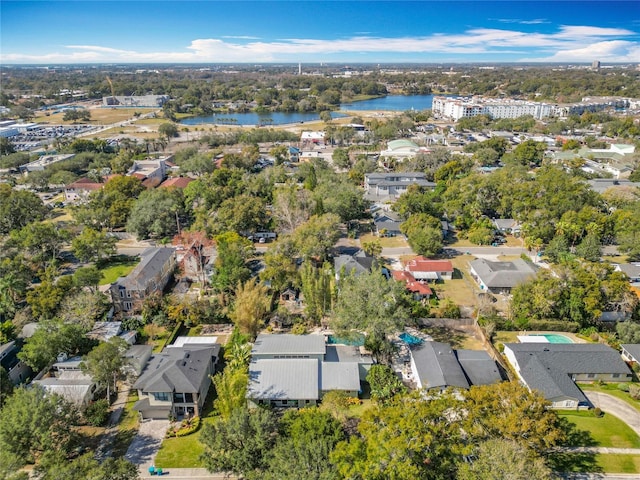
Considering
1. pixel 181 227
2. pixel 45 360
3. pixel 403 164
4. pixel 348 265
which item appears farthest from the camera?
pixel 403 164

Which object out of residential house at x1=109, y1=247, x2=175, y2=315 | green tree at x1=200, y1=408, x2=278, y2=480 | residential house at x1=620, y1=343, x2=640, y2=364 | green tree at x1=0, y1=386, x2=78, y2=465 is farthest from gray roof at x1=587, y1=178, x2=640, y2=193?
green tree at x1=0, y1=386, x2=78, y2=465

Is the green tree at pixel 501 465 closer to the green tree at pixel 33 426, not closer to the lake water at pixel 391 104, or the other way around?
the green tree at pixel 33 426

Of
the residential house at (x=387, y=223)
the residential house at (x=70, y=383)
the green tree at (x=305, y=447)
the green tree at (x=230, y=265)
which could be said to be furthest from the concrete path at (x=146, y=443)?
the residential house at (x=387, y=223)

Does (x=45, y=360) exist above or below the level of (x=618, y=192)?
below

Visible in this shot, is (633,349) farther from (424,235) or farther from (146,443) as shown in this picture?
(146,443)

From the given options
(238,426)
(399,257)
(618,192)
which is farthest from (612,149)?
(238,426)

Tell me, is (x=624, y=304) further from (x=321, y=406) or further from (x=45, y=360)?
(x=45, y=360)
